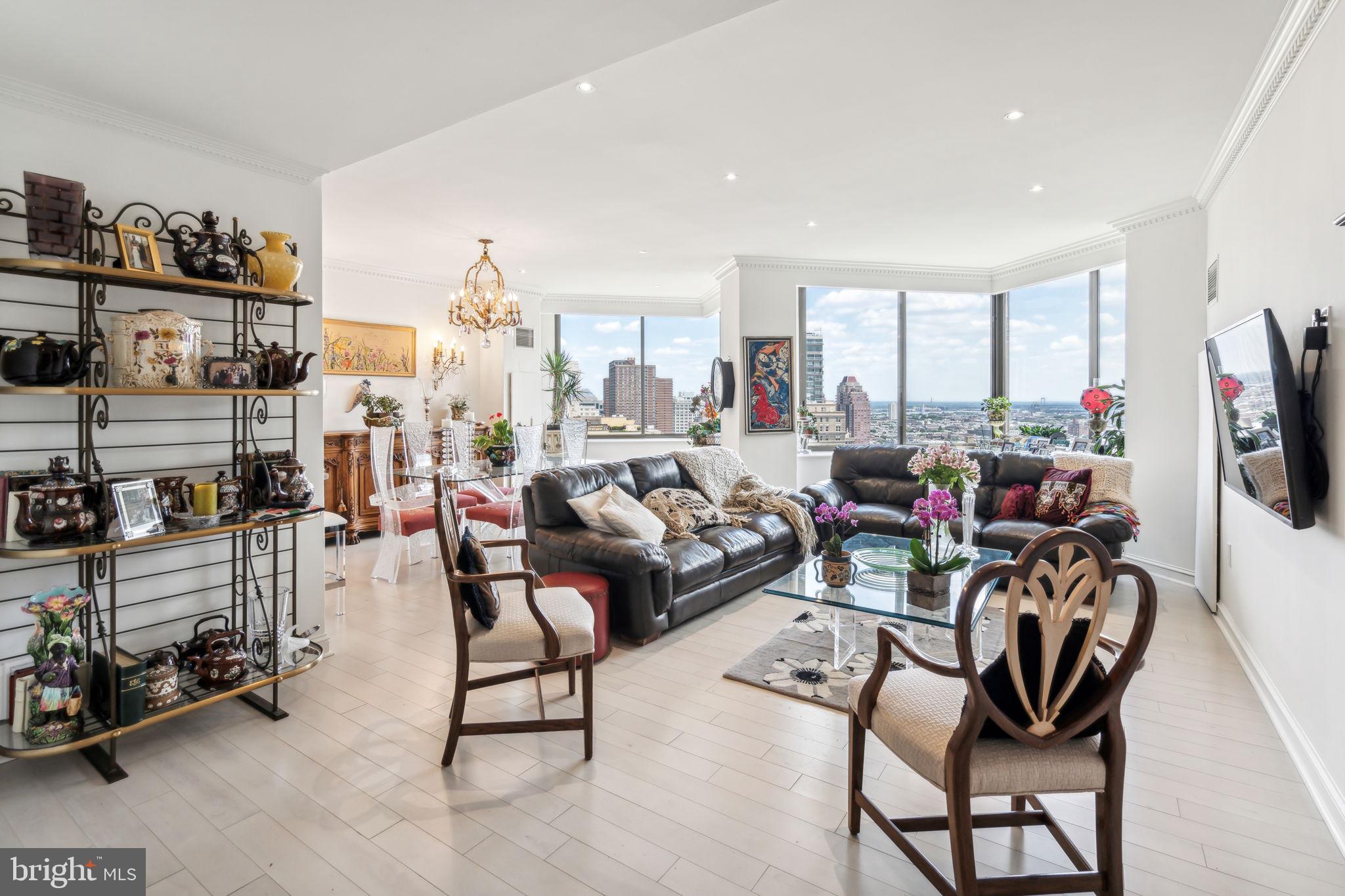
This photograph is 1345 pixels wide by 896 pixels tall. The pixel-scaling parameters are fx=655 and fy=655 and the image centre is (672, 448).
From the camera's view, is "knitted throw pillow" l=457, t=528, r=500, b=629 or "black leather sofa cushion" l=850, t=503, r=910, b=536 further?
"black leather sofa cushion" l=850, t=503, r=910, b=536

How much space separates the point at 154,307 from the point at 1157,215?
6594 mm

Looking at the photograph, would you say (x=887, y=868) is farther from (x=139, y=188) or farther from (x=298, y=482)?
(x=139, y=188)

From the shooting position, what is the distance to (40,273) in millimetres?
2365

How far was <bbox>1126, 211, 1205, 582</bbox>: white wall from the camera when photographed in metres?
5.00

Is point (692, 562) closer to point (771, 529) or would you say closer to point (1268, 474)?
point (771, 529)

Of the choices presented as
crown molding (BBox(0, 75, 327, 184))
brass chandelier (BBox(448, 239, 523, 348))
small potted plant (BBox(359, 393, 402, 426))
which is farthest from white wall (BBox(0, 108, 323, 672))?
small potted plant (BBox(359, 393, 402, 426))

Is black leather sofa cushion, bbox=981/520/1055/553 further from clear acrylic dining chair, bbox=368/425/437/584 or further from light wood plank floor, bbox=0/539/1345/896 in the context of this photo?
clear acrylic dining chair, bbox=368/425/437/584

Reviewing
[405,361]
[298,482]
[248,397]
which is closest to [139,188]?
[248,397]

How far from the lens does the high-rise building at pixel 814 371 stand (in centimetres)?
781

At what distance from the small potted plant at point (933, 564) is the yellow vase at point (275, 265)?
10.2 ft

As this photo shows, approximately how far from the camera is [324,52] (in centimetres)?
222

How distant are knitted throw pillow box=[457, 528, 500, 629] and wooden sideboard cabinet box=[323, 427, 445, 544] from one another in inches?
155

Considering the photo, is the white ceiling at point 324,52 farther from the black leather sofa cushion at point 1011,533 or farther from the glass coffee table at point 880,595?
the black leather sofa cushion at point 1011,533

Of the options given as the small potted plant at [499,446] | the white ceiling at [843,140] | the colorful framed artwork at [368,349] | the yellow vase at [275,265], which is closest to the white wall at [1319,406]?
the white ceiling at [843,140]
